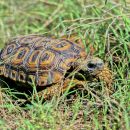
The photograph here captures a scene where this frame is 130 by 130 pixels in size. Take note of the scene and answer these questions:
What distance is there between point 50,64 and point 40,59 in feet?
0.44

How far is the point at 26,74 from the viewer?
188 inches

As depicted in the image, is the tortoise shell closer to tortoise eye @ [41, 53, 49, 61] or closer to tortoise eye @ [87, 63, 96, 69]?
tortoise eye @ [41, 53, 49, 61]

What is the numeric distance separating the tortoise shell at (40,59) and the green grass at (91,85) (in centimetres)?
25

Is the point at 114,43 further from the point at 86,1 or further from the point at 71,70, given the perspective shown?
the point at 86,1

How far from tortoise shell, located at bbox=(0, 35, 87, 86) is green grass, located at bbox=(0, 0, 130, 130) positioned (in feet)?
0.81

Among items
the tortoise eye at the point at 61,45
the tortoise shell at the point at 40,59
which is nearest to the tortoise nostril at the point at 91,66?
the tortoise shell at the point at 40,59

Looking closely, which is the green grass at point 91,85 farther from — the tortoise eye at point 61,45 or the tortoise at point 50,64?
the tortoise eye at point 61,45

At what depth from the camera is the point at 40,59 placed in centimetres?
475

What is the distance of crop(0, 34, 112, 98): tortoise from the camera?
4613 millimetres

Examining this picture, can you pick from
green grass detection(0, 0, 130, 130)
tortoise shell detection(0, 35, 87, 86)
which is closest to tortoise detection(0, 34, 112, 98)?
tortoise shell detection(0, 35, 87, 86)

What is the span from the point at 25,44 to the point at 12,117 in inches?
38.3

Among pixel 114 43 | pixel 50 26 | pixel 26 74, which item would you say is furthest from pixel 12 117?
pixel 50 26

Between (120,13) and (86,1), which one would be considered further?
(86,1)

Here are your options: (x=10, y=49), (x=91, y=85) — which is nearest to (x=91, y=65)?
(x=91, y=85)
